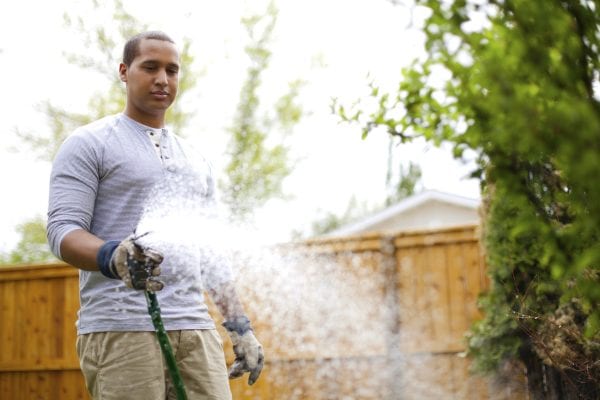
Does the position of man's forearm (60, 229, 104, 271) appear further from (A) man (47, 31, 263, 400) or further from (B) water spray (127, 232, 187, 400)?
(B) water spray (127, 232, 187, 400)

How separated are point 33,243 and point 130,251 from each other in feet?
40.1

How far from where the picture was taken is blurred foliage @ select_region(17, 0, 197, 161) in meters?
12.8

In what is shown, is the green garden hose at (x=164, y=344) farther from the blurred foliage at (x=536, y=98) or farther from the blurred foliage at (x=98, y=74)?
the blurred foliage at (x=98, y=74)

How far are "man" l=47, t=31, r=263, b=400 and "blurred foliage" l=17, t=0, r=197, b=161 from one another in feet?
34.7

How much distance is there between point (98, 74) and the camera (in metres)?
13.0

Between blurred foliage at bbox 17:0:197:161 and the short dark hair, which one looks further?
blurred foliage at bbox 17:0:197:161

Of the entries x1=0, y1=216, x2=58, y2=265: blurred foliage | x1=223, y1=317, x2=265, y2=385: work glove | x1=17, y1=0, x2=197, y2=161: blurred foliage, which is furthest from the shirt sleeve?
x1=0, y1=216, x2=58, y2=265: blurred foliage

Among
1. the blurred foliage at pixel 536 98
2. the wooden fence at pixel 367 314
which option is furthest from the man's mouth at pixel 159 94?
the wooden fence at pixel 367 314

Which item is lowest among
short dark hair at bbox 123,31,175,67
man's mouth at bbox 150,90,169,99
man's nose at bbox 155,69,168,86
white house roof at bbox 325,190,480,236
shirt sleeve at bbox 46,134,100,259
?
shirt sleeve at bbox 46,134,100,259

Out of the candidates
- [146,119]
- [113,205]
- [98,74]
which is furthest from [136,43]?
[98,74]

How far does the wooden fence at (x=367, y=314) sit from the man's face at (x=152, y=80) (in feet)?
10.6

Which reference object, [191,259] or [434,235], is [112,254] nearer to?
[191,259]

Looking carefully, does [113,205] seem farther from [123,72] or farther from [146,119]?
[123,72]

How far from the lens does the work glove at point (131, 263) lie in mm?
1976
